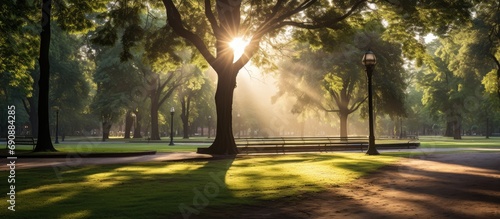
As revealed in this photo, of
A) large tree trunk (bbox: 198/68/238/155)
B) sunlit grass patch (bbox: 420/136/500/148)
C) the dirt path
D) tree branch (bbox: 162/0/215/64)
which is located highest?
tree branch (bbox: 162/0/215/64)

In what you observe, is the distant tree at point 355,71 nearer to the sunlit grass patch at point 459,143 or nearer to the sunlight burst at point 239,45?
the sunlit grass patch at point 459,143

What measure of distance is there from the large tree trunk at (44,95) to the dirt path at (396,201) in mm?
19285

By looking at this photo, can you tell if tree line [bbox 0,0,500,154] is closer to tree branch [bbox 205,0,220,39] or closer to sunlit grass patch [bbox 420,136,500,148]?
tree branch [bbox 205,0,220,39]

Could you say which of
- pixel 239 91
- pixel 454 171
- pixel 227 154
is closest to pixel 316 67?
pixel 227 154

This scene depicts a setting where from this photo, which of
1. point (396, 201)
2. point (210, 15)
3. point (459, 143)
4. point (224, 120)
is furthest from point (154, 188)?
point (459, 143)

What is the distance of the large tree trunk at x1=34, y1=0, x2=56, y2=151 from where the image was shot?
84.1 ft

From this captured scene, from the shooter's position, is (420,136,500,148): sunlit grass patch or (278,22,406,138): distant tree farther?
(278,22,406,138): distant tree

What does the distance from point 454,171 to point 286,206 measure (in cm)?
870

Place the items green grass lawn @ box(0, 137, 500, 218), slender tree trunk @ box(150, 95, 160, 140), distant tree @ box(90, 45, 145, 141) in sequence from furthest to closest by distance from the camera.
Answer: slender tree trunk @ box(150, 95, 160, 140) < distant tree @ box(90, 45, 145, 141) < green grass lawn @ box(0, 137, 500, 218)

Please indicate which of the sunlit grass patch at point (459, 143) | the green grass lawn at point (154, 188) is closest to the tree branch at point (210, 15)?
the green grass lawn at point (154, 188)

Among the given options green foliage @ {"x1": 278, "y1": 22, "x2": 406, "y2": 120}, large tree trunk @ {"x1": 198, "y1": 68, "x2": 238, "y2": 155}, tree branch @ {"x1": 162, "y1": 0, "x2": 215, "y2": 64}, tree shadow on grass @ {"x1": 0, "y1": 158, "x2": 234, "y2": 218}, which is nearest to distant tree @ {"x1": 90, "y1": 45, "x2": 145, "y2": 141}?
green foliage @ {"x1": 278, "y1": 22, "x2": 406, "y2": 120}

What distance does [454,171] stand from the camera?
15.0m

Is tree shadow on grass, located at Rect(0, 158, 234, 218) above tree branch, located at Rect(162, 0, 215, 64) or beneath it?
beneath

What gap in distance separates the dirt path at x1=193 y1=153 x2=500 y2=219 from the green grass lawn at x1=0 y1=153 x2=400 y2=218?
655mm
